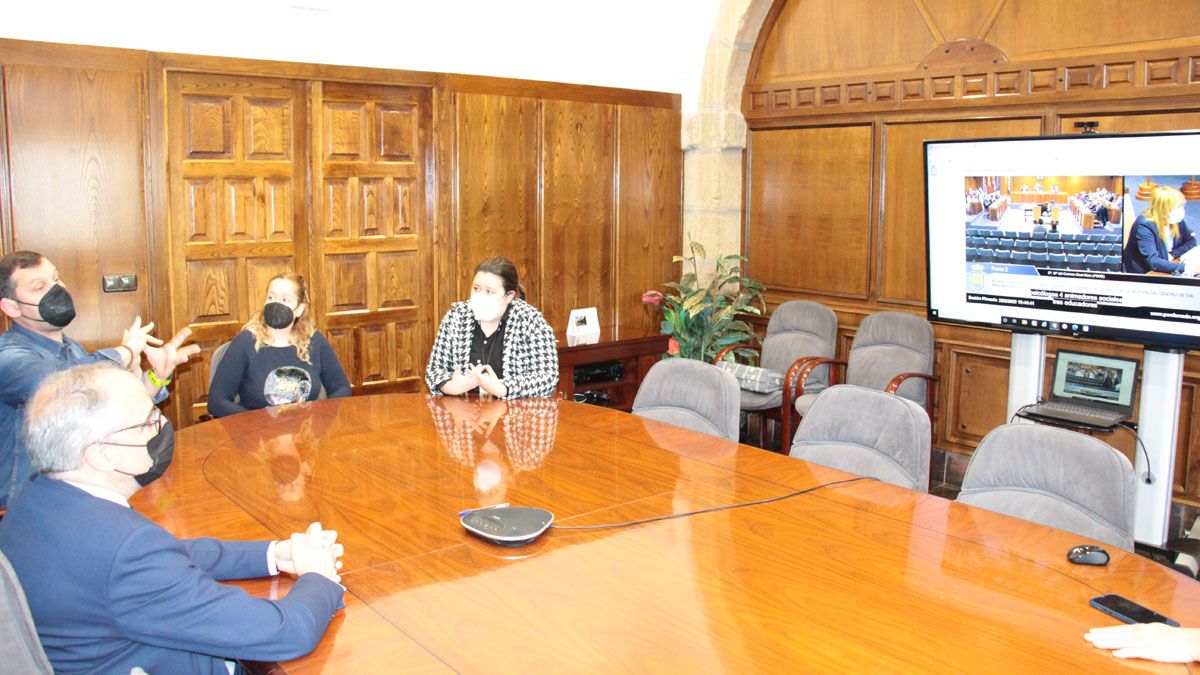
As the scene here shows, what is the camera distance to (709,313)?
630cm

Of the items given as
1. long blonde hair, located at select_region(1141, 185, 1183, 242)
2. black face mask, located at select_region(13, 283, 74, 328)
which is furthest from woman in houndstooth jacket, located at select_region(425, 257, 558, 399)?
long blonde hair, located at select_region(1141, 185, 1183, 242)

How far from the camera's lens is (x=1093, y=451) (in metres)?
2.62

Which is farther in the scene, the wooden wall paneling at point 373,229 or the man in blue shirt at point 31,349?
the wooden wall paneling at point 373,229

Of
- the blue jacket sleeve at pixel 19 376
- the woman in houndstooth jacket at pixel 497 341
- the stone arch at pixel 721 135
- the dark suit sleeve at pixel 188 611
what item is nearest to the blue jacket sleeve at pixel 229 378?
the woman in houndstooth jacket at pixel 497 341

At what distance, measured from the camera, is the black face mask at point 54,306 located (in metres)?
3.33

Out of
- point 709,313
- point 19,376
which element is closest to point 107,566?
point 19,376

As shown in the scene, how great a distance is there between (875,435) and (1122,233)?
151cm

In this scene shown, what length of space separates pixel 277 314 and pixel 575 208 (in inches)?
108

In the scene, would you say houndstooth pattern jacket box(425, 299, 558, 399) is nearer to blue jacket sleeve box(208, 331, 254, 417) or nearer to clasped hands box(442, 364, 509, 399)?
clasped hands box(442, 364, 509, 399)

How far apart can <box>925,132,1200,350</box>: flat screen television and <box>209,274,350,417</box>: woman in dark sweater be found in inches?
109

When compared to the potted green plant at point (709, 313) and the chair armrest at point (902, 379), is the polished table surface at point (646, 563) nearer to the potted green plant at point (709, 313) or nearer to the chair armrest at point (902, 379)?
the chair armrest at point (902, 379)

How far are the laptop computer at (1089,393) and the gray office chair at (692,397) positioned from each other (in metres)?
1.24

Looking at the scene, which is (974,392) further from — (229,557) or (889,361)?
(229,557)

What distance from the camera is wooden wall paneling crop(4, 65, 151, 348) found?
461 centimetres
